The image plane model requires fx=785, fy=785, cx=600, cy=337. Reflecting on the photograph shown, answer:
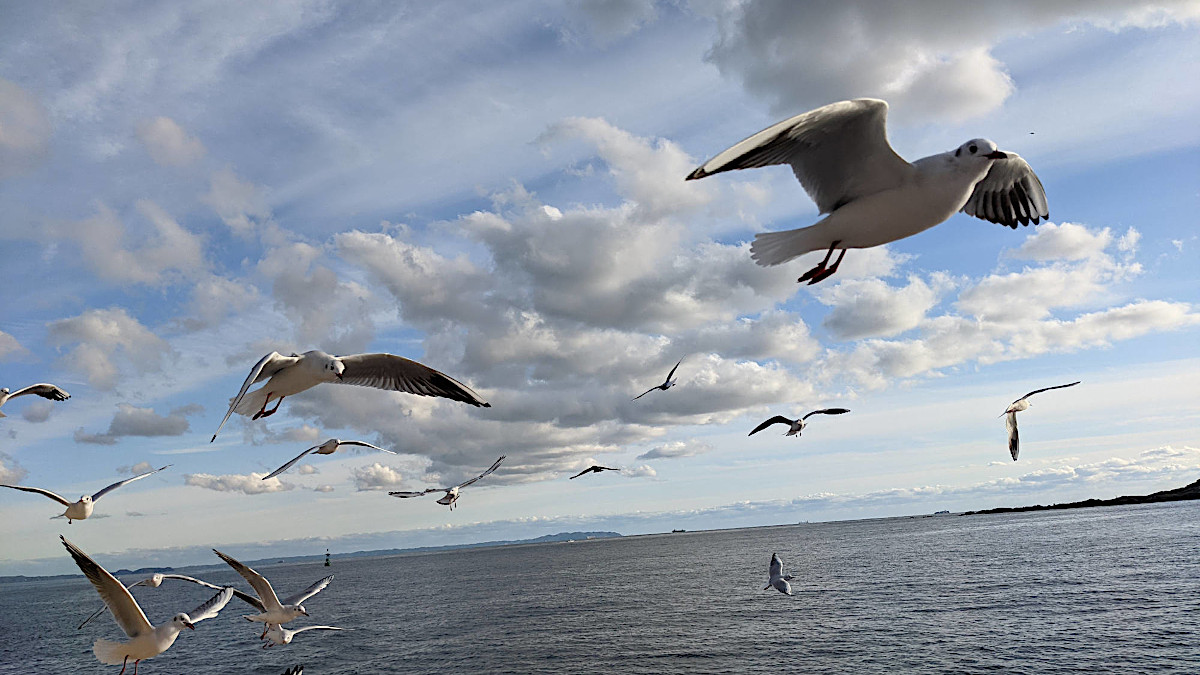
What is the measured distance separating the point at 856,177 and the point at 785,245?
29.1 inches

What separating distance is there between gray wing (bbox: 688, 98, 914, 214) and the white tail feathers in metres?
0.46

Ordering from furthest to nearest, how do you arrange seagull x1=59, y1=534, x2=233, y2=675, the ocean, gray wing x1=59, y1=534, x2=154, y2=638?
the ocean < seagull x1=59, y1=534, x2=233, y2=675 < gray wing x1=59, y1=534, x2=154, y2=638

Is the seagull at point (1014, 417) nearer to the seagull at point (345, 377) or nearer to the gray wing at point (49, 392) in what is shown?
the seagull at point (345, 377)

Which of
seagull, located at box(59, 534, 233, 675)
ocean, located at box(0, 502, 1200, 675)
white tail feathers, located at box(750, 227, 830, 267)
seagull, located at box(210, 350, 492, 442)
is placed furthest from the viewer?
ocean, located at box(0, 502, 1200, 675)

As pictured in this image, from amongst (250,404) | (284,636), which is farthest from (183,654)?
(250,404)

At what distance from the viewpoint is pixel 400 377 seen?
530 inches

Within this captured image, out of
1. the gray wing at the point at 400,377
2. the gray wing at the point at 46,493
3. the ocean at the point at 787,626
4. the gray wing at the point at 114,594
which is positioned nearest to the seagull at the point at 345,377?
the gray wing at the point at 400,377

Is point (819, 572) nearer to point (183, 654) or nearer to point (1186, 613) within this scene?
point (1186, 613)

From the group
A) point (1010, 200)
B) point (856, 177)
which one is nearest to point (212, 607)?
point (856, 177)

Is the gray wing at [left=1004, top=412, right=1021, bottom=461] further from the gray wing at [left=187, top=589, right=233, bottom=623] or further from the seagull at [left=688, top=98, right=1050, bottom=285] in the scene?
the gray wing at [left=187, top=589, right=233, bottom=623]

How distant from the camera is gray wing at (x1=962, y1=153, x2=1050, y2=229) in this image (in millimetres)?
7359

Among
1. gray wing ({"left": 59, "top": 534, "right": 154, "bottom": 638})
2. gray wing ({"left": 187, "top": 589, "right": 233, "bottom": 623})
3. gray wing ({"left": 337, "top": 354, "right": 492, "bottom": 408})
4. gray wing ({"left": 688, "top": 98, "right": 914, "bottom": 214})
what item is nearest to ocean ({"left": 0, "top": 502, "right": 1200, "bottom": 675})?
gray wing ({"left": 187, "top": 589, "right": 233, "bottom": 623})

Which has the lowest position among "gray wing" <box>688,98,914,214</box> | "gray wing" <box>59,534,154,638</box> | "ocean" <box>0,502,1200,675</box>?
"ocean" <box>0,502,1200,675</box>

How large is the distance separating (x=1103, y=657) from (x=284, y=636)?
2996 cm
